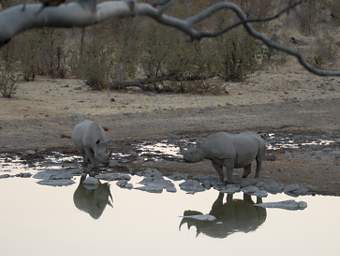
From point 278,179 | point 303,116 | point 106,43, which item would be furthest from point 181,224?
point 106,43

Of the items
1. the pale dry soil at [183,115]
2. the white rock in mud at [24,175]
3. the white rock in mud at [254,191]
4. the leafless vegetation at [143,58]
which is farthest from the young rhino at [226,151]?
the leafless vegetation at [143,58]

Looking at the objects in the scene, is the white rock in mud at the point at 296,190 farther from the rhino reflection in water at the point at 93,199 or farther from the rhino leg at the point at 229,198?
the rhino reflection in water at the point at 93,199

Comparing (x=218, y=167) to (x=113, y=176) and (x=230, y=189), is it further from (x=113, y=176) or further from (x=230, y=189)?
(x=113, y=176)

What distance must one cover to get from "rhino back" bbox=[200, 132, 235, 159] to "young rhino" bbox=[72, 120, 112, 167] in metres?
1.72

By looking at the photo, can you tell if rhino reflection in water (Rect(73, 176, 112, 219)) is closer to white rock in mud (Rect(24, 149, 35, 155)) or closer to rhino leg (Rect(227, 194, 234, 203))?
rhino leg (Rect(227, 194, 234, 203))

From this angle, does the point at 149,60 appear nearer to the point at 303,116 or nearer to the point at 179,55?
the point at 179,55

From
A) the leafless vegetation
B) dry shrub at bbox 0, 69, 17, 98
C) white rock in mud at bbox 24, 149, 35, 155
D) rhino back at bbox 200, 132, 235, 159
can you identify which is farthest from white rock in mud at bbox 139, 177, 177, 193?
the leafless vegetation

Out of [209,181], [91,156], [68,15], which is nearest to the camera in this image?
[68,15]

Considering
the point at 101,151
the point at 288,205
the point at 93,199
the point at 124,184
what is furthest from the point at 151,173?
the point at 288,205

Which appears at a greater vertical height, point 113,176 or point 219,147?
point 219,147

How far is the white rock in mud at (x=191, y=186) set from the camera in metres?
11.5

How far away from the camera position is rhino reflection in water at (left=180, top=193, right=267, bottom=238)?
10086 millimetres

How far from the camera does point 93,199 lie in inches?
443

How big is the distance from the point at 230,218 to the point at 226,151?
98 cm
